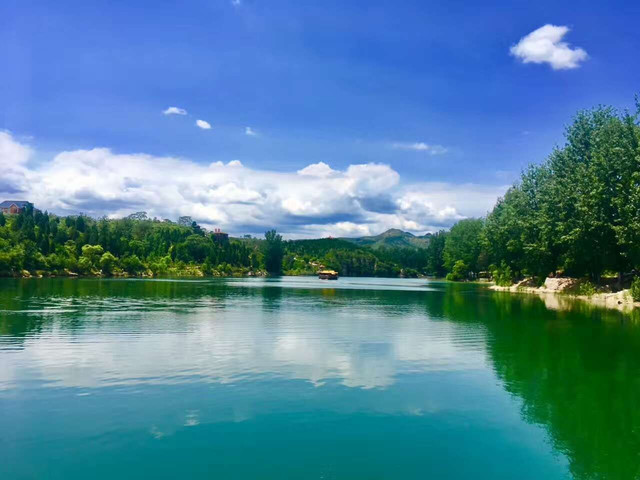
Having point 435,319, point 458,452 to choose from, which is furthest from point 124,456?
point 435,319

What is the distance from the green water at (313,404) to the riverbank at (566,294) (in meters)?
26.1

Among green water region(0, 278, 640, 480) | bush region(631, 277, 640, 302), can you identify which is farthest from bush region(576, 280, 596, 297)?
green water region(0, 278, 640, 480)

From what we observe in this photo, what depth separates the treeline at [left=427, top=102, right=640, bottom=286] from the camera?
5056cm

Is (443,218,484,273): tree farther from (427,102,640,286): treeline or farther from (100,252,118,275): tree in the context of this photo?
(100,252,118,275): tree

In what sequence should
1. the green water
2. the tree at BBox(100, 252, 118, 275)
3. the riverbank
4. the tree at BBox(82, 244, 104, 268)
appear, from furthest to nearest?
the tree at BBox(100, 252, 118, 275)
the tree at BBox(82, 244, 104, 268)
the riverbank
the green water

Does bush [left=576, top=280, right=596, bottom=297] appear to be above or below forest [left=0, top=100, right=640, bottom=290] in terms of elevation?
below

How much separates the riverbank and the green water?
26.1 metres

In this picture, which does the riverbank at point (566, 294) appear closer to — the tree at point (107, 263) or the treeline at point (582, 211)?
the treeline at point (582, 211)

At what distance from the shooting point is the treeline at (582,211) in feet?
166

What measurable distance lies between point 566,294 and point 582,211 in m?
20.5

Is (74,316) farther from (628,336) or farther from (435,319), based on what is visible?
(628,336)

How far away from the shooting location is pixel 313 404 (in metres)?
15.2

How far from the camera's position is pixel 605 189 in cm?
5378

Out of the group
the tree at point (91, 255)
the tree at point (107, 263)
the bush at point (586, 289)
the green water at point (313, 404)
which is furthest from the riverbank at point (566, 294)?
the tree at point (91, 255)
